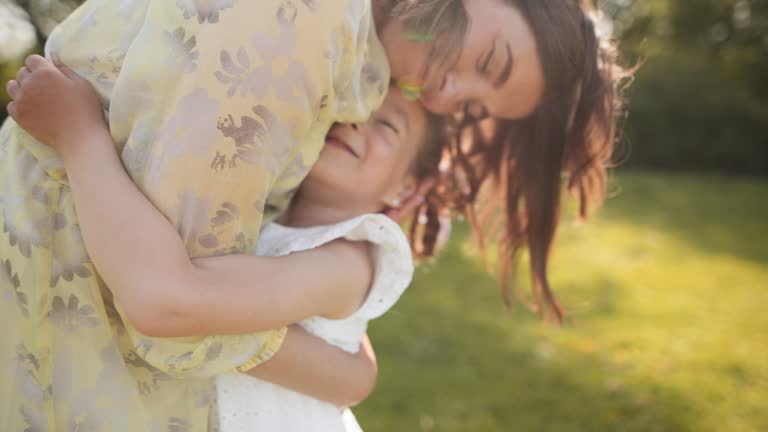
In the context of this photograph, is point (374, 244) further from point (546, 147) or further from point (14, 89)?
point (14, 89)

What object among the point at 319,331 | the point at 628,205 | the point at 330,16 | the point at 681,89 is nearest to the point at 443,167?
the point at 319,331

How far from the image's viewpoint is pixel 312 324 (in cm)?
198

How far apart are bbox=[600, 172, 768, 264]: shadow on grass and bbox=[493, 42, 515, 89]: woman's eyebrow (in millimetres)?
6381

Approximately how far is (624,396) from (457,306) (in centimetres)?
170

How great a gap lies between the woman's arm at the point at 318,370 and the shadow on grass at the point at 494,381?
2360 millimetres

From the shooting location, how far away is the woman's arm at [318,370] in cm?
183

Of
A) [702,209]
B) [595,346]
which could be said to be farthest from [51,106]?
[702,209]

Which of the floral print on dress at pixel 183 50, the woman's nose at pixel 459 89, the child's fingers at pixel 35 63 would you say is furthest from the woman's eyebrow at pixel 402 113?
the child's fingers at pixel 35 63

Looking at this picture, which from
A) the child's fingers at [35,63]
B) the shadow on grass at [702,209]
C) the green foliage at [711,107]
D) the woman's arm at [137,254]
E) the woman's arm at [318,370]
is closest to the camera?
the woman's arm at [137,254]

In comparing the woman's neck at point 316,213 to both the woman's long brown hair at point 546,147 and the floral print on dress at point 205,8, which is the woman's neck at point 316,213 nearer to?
the woman's long brown hair at point 546,147

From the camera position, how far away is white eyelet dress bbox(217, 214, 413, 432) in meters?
1.84

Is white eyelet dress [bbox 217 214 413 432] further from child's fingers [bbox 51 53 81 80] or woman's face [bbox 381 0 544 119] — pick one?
child's fingers [bbox 51 53 81 80]

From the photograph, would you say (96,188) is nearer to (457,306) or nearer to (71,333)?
(71,333)

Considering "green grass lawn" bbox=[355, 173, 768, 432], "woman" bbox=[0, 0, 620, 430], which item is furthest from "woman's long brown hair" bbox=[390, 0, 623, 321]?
"green grass lawn" bbox=[355, 173, 768, 432]
